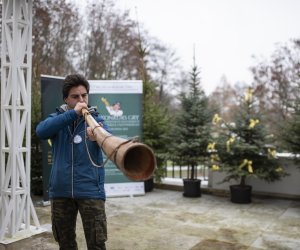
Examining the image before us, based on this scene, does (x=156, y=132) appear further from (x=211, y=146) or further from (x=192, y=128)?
(x=211, y=146)

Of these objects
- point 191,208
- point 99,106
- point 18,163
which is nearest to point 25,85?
point 18,163

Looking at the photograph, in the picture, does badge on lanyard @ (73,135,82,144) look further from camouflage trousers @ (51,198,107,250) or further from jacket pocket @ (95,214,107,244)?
jacket pocket @ (95,214,107,244)

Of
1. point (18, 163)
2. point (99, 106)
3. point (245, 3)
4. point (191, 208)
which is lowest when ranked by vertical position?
point (191, 208)

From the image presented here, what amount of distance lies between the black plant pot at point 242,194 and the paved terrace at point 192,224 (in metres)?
0.15

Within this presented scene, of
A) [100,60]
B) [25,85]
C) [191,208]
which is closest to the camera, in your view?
[25,85]

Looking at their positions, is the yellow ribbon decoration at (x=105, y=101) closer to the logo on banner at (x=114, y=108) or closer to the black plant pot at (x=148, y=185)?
the logo on banner at (x=114, y=108)

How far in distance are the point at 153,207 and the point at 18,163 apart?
9.51 feet

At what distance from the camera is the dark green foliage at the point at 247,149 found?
275 inches

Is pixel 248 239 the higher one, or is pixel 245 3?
pixel 245 3

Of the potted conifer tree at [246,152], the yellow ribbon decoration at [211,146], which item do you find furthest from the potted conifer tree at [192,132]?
the potted conifer tree at [246,152]

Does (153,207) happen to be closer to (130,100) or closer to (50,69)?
(130,100)

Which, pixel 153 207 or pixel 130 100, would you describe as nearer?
pixel 153 207

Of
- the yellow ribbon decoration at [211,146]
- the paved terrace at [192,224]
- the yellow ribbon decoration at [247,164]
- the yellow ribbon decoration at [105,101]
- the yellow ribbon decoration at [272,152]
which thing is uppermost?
the yellow ribbon decoration at [105,101]

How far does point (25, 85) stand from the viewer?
4703 mm
